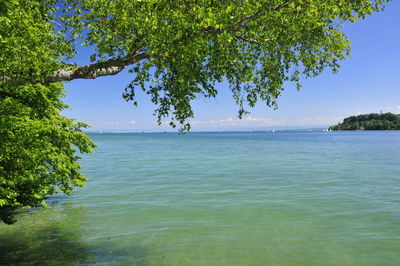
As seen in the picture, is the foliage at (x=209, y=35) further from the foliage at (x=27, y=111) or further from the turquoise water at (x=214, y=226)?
the turquoise water at (x=214, y=226)

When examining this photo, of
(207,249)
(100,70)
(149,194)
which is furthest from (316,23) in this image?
(149,194)

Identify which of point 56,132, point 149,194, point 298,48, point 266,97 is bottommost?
point 149,194

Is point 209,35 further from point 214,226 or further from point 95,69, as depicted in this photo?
point 214,226

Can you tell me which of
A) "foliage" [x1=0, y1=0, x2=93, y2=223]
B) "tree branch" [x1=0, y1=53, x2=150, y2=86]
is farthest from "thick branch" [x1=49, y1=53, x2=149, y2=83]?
"foliage" [x1=0, y1=0, x2=93, y2=223]

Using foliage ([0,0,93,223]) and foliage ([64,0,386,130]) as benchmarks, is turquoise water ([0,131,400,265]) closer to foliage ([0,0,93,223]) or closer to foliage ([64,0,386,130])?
foliage ([0,0,93,223])

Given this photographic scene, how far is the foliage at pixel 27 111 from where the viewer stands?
27.8 ft

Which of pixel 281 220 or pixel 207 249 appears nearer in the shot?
pixel 207 249

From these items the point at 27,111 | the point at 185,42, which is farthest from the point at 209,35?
the point at 27,111

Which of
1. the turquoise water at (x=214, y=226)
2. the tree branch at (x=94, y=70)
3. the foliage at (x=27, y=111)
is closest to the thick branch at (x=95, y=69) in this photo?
the tree branch at (x=94, y=70)

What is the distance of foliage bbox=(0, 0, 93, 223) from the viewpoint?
27.8ft

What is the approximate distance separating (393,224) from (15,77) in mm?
16489

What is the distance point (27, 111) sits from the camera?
12.3 meters

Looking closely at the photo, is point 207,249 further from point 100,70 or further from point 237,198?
point 237,198

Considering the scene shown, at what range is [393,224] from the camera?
1605 cm
